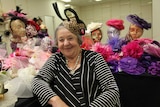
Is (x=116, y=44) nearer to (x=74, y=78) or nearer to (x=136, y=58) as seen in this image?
(x=136, y=58)

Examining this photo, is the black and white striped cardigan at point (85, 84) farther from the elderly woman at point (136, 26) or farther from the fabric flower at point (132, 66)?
the elderly woman at point (136, 26)

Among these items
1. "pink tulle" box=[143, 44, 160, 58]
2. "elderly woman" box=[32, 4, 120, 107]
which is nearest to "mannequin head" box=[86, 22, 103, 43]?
"pink tulle" box=[143, 44, 160, 58]

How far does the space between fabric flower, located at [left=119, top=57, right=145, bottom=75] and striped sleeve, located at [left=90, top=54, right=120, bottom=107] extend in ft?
1.59

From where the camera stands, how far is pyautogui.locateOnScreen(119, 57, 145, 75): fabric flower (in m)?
1.29

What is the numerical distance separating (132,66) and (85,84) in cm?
57

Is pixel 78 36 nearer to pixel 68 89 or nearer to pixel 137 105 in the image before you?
pixel 68 89

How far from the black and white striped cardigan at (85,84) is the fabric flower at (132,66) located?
1.55 feet

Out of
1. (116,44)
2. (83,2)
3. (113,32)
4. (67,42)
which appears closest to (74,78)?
(67,42)

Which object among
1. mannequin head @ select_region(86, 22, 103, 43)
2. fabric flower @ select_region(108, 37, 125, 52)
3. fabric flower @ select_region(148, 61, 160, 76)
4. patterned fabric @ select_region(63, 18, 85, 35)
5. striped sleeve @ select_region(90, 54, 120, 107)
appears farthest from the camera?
mannequin head @ select_region(86, 22, 103, 43)

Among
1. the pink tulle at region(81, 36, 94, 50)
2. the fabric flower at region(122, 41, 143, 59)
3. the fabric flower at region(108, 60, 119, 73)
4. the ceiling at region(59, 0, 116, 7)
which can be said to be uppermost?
the ceiling at region(59, 0, 116, 7)

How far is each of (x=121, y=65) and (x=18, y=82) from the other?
79 centimetres

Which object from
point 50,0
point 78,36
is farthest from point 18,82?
point 50,0

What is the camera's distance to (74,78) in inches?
34.7

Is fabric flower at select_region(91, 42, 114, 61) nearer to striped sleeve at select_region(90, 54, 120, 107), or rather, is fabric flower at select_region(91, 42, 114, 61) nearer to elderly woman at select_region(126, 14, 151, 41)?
elderly woman at select_region(126, 14, 151, 41)
